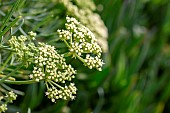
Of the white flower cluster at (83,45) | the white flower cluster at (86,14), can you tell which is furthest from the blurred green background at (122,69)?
the white flower cluster at (83,45)

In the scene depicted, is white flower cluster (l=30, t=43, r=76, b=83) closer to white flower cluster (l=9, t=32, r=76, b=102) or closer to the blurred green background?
white flower cluster (l=9, t=32, r=76, b=102)

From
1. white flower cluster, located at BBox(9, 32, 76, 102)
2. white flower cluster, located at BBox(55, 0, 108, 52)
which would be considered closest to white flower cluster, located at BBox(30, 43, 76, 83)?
white flower cluster, located at BBox(9, 32, 76, 102)

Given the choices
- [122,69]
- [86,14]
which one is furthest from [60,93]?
[122,69]

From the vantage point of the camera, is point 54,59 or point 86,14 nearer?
point 54,59

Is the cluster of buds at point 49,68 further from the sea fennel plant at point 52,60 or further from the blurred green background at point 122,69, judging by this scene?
the blurred green background at point 122,69

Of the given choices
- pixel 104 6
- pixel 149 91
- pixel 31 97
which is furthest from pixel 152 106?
pixel 31 97

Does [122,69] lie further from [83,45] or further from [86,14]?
[83,45]
